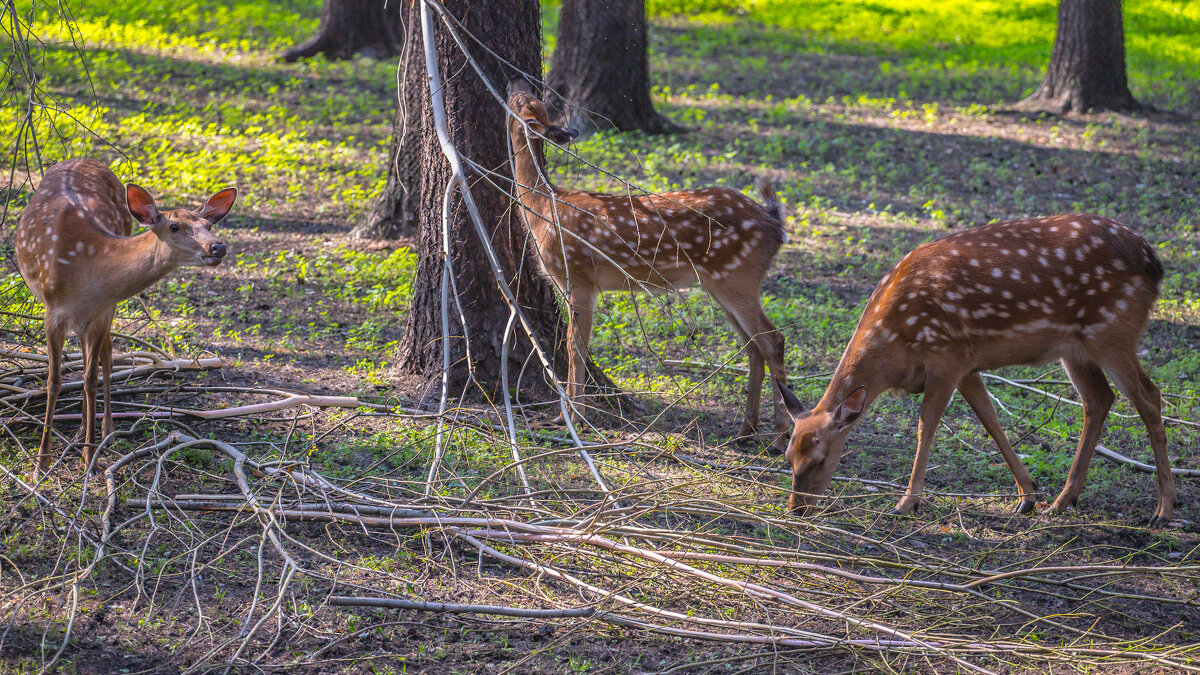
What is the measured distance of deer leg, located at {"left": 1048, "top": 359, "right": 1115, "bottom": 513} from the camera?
561 cm

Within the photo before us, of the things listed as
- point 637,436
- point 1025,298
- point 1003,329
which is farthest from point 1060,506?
point 637,436

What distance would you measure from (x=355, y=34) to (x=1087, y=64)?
983cm

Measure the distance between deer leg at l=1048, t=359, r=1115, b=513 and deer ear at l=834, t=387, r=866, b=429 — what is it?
49.5 inches

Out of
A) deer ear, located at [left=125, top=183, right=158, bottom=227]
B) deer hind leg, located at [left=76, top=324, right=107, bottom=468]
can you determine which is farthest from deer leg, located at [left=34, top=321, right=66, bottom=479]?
deer ear, located at [left=125, top=183, right=158, bottom=227]

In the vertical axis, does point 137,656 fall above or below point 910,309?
below

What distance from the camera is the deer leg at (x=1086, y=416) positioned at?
5613mm

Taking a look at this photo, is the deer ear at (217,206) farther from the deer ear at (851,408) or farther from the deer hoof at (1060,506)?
the deer hoof at (1060,506)

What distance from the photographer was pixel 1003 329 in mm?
5434

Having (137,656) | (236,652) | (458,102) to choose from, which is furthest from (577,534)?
(458,102)

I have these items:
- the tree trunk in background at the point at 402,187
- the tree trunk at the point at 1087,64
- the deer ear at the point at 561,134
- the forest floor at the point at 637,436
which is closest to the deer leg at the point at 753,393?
the forest floor at the point at 637,436

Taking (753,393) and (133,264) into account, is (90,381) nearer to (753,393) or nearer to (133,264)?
(133,264)

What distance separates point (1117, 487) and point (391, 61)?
465 inches

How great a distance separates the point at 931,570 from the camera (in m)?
4.41

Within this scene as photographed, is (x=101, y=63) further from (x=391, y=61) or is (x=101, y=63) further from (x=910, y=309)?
(x=910, y=309)
